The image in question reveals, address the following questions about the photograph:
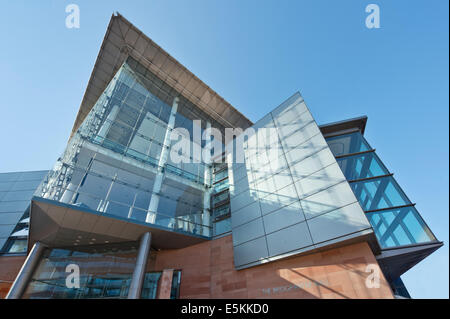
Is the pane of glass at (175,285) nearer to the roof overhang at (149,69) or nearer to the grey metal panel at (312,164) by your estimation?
the grey metal panel at (312,164)

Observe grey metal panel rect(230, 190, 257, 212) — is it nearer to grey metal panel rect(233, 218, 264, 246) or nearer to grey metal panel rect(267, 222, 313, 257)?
grey metal panel rect(233, 218, 264, 246)

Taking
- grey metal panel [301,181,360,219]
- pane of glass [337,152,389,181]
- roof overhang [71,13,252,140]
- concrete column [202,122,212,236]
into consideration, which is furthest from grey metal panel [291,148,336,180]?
roof overhang [71,13,252,140]

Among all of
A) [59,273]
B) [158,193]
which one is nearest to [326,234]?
[158,193]

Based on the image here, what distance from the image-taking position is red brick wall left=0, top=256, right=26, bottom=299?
1276 centimetres

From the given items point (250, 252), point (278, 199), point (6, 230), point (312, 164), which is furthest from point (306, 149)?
point (6, 230)

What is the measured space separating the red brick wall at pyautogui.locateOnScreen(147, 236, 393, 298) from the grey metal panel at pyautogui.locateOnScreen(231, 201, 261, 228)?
109 cm

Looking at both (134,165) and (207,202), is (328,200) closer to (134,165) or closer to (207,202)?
(207,202)

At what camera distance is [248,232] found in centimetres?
1220

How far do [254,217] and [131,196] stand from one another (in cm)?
754

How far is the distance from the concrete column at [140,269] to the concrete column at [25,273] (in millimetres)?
4993

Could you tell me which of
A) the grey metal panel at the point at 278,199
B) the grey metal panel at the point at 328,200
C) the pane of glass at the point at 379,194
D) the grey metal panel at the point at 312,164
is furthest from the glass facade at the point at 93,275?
the pane of glass at the point at 379,194

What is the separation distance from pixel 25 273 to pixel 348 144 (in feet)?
64.5

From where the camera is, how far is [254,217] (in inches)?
492

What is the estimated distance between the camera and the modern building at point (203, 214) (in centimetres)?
899
